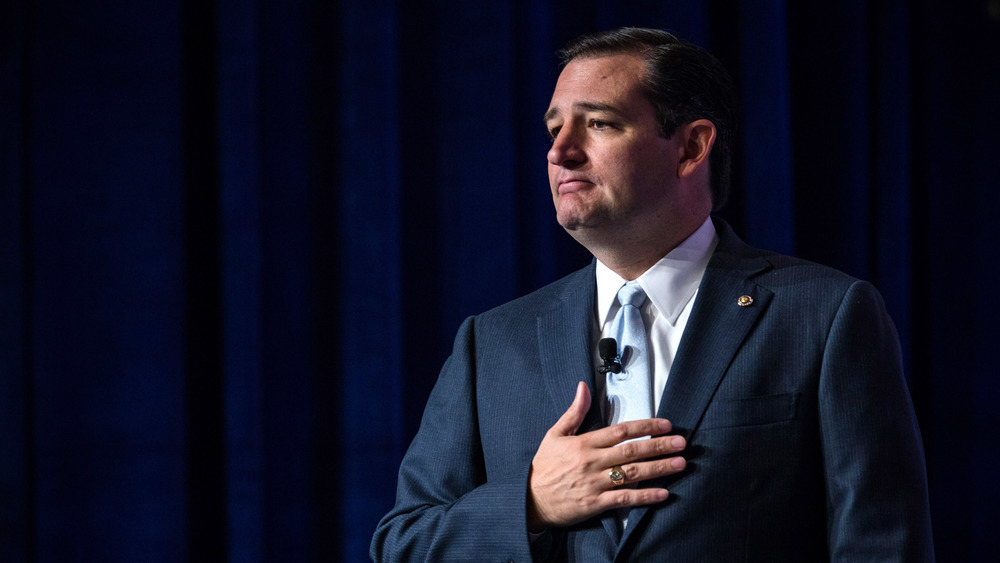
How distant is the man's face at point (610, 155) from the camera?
5.32ft

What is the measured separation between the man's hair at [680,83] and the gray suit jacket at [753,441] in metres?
0.26

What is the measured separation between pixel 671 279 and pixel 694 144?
0.99 feet

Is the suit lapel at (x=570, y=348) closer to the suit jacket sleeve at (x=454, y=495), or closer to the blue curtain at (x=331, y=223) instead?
the suit jacket sleeve at (x=454, y=495)

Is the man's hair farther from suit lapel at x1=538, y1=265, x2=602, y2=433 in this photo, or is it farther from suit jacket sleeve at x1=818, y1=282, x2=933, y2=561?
suit jacket sleeve at x1=818, y1=282, x2=933, y2=561

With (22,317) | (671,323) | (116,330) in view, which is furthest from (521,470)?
(22,317)

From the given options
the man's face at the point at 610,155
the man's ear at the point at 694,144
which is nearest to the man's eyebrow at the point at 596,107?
the man's face at the point at 610,155

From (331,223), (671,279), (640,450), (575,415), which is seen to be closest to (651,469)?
(640,450)

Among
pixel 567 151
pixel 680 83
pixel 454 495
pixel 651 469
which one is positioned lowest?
pixel 454 495

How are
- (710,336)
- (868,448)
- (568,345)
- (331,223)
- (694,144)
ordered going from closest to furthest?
(868,448) → (710,336) → (568,345) → (694,144) → (331,223)

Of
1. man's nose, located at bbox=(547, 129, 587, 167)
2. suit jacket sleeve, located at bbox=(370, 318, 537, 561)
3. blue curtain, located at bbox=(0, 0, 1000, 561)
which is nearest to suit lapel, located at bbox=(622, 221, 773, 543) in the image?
suit jacket sleeve, located at bbox=(370, 318, 537, 561)

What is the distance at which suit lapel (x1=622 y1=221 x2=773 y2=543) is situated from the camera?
1.46m

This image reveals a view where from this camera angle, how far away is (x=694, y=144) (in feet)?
5.75

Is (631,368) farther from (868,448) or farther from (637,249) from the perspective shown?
(868,448)

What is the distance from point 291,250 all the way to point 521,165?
648 mm
